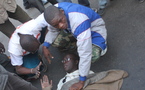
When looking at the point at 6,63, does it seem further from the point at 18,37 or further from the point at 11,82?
the point at 11,82

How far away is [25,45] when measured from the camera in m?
2.53

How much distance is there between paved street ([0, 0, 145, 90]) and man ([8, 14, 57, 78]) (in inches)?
15.4

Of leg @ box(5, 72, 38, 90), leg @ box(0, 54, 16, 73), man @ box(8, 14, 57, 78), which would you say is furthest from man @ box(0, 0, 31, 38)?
leg @ box(5, 72, 38, 90)

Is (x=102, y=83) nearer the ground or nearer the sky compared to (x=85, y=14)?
nearer the ground

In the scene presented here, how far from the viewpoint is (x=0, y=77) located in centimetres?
147

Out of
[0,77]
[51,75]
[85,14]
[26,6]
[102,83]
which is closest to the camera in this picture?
[0,77]

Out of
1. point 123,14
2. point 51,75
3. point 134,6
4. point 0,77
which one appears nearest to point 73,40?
point 51,75

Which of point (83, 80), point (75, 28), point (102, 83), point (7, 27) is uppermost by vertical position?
point (75, 28)

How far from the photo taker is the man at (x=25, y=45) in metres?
2.57

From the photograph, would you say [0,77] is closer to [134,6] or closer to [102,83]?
[102,83]

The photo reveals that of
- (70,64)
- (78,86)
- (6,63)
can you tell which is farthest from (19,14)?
(78,86)

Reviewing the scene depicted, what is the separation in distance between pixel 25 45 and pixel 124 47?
1.45 metres

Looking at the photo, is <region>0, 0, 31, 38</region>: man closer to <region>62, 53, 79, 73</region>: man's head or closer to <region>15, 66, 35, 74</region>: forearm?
<region>15, 66, 35, 74</region>: forearm

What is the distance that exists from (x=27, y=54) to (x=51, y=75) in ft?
1.72
